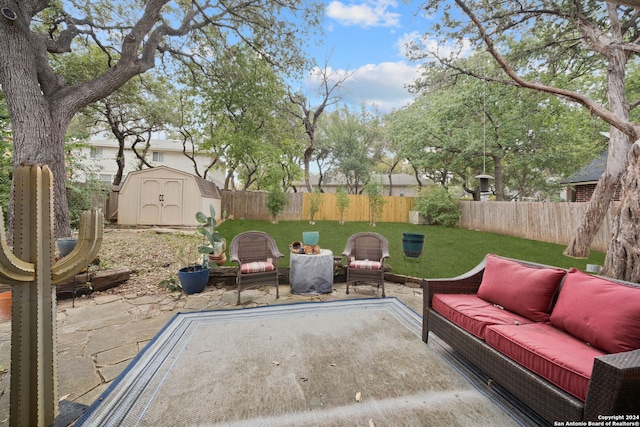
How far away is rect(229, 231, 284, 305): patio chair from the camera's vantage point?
11.8 ft

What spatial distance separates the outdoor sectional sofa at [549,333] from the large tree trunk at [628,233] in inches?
68.9

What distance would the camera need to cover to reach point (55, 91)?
4.80 m

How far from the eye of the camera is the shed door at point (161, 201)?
8898 mm

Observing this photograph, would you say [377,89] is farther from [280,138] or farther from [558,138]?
[558,138]

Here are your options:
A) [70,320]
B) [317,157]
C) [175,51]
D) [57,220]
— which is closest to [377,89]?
[317,157]

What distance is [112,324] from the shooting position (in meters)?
2.85

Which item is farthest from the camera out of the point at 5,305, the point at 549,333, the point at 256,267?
the point at 256,267

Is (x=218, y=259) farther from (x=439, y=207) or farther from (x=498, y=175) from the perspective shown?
(x=498, y=175)

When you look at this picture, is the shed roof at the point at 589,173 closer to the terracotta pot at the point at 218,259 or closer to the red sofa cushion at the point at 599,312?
the red sofa cushion at the point at 599,312

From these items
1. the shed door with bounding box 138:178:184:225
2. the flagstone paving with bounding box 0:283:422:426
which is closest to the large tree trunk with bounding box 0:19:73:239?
the flagstone paving with bounding box 0:283:422:426

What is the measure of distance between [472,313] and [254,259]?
2.88 meters

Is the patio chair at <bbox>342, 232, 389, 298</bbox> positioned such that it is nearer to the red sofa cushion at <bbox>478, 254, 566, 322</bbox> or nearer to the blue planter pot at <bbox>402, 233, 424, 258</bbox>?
the blue planter pot at <bbox>402, 233, 424, 258</bbox>

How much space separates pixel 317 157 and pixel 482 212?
1123 cm

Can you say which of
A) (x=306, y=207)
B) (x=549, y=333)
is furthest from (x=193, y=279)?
(x=306, y=207)
